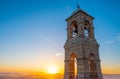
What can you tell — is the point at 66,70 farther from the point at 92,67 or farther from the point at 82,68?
the point at 92,67

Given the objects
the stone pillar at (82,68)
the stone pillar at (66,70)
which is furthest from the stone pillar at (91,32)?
the stone pillar at (66,70)

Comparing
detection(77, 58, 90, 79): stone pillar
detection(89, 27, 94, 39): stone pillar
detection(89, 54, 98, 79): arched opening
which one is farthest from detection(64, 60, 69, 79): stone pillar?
detection(89, 27, 94, 39): stone pillar

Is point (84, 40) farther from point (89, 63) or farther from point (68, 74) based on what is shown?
point (68, 74)

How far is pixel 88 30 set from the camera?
50.8ft

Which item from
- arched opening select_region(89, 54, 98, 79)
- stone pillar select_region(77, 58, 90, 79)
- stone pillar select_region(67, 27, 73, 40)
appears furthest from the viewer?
stone pillar select_region(67, 27, 73, 40)

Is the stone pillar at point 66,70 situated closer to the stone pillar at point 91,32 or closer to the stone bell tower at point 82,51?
the stone bell tower at point 82,51

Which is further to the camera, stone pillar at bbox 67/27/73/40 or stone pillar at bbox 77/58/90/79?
stone pillar at bbox 67/27/73/40

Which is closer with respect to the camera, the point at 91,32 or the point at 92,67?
the point at 92,67

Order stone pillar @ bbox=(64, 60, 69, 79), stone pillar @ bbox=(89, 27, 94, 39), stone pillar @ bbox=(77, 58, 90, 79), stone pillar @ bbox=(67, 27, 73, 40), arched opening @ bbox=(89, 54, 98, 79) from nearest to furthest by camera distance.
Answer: stone pillar @ bbox=(77, 58, 90, 79), arched opening @ bbox=(89, 54, 98, 79), stone pillar @ bbox=(64, 60, 69, 79), stone pillar @ bbox=(89, 27, 94, 39), stone pillar @ bbox=(67, 27, 73, 40)

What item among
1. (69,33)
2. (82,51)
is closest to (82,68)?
(82,51)

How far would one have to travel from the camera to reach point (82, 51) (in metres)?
12.7

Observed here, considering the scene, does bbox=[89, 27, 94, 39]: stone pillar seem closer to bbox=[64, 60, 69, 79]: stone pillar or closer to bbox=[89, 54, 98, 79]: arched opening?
bbox=[89, 54, 98, 79]: arched opening

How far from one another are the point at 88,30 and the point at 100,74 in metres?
5.52

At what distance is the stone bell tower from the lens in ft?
41.1
